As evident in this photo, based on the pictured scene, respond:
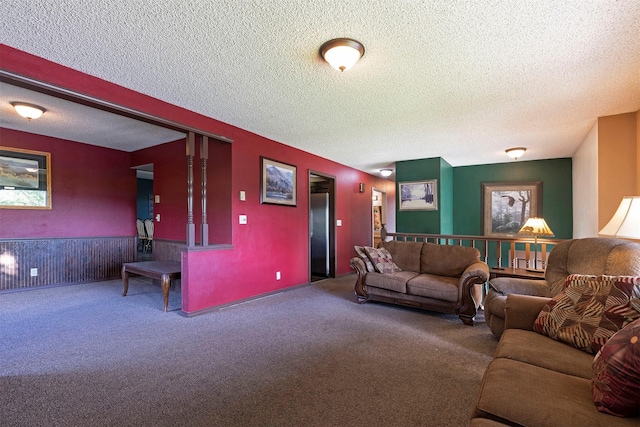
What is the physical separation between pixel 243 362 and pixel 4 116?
175 inches

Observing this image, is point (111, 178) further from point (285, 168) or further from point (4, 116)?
point (285, 168)

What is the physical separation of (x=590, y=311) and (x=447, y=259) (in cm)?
239

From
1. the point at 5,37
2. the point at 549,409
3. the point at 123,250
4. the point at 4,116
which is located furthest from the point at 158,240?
the point at 549,409

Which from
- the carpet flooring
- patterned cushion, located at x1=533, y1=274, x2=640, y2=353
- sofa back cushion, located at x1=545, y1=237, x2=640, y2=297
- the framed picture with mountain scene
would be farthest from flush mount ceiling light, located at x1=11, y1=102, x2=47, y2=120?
sofa back cushion, located at x1=545, y1=237, x2=640, y2=297

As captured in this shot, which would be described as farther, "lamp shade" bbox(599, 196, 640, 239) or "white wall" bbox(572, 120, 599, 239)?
"white wall" bbox(572, 120, 599, 239)

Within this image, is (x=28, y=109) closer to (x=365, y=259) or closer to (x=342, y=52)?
(x=342, y=52)

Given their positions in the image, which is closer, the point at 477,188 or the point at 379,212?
the point at 477,188

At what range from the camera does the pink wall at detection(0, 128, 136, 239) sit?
4496 mm

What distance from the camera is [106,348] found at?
2561mm

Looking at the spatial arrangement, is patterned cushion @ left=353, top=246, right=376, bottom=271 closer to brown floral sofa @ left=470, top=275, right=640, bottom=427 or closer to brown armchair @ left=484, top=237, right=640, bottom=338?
brown armchair @ left=484, top=237, right=640, bottom=338

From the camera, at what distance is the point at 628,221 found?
6.53 feet

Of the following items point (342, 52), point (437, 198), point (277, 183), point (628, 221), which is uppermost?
point (342, 52)

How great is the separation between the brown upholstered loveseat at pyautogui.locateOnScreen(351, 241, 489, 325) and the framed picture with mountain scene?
152 cm

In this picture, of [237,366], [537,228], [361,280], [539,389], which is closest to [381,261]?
[361,280]
